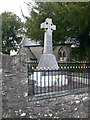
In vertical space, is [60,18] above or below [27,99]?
above

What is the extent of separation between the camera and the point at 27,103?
12.5 ft

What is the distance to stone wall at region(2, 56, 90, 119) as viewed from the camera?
12.2 ft

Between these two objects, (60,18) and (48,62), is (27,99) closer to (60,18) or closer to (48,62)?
(48,62)

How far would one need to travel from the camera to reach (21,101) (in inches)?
149

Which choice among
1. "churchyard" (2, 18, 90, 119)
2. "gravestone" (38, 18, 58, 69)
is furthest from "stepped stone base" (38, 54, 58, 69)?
"churchyard" (2, 18, 90, 119)

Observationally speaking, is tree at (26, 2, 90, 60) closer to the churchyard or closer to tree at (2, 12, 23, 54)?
the churchyard

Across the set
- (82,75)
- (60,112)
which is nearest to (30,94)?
(60,112)

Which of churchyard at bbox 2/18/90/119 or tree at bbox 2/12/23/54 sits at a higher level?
tree at bbox 2/12/23/54

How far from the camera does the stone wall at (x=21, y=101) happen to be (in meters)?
3.73

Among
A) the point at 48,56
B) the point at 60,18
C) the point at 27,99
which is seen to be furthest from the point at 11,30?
the point at 27,99

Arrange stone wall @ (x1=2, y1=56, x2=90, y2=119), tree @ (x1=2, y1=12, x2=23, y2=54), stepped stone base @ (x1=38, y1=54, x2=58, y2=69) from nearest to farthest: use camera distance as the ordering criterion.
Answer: stone wall @ (x1=2, y1=56, x2=90, y2=119)
stepped stone base @ (x1=38, y1=54, x2=58, y2=69)
tree @ (x1=2, y1=12, x2=23, y2=54)

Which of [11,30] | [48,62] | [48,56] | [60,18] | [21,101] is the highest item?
[11,30]

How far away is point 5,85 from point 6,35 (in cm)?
1984

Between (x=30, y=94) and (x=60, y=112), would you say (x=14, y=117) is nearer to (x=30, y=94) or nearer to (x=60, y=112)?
(x=30, y=94)
